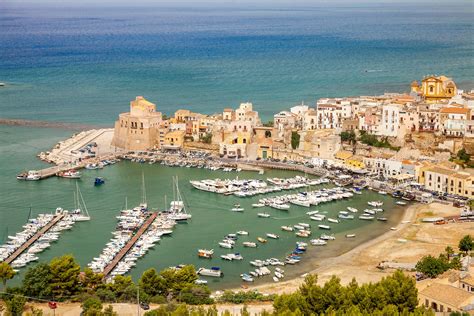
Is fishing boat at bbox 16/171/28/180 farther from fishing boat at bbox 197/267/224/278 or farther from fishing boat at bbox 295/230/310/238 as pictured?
fishing boat at bbox 197/267/224/278

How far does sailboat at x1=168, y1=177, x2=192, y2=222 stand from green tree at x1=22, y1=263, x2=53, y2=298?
6.54 m

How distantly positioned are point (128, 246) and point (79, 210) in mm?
3590

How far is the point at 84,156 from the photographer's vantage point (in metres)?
31.8

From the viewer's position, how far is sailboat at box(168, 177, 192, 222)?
951 inches

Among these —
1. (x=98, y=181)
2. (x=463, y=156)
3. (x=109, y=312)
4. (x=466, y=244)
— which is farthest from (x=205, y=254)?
(x=463, y=156)

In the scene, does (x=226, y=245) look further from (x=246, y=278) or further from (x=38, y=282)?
(x=38, y=282)

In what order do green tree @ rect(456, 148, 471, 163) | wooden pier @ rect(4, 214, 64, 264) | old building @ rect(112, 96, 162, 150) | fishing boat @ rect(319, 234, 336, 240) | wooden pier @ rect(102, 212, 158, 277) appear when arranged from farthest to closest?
old building @ rect(112, 96, 162, 150), green tree @ rect(456, 148, 471, 163), fishing boat @ rect(319, 234, 336, 240), wooden pier @ rect(4, 214, 64, 264), wooden pier @ rect(102, 212, 158, 277)

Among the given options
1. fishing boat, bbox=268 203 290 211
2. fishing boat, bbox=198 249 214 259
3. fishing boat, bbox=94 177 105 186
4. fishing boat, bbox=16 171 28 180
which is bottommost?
fishing boat, bbox=198 249 214 259

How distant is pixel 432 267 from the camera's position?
1861 centimetres

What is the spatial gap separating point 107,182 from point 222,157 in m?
5.00

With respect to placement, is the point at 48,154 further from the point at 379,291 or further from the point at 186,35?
the point at 186,35

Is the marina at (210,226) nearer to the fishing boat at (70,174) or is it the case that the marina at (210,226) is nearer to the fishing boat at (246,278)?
the fishing boat at (246,278)

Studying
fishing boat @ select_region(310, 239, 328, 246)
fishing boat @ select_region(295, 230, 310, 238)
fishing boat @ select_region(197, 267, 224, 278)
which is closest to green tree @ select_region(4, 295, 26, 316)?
fishing boat @ select_region(197, 267, 224, 278)

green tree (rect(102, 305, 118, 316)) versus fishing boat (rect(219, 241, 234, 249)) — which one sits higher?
fishing boat (rect(219, 241, 234, 249))
